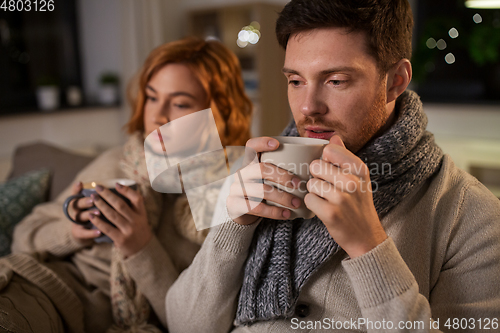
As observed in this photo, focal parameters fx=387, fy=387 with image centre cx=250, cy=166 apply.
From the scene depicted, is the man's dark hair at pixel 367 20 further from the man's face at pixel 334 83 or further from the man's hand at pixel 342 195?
the man's hand at pixel 342 195

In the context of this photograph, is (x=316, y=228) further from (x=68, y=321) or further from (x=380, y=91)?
(x=68, y=321)

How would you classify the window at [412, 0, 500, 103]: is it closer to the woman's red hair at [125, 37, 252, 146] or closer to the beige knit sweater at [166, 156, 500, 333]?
the woman's red hair at [125, 37, 252, 146]

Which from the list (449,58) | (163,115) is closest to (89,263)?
(163,115)

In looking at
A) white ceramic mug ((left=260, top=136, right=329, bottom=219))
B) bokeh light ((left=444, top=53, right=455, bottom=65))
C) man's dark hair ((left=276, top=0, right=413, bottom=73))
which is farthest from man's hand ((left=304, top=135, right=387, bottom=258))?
bokeh light ((left=444, top=53, right=455, bottom=65))

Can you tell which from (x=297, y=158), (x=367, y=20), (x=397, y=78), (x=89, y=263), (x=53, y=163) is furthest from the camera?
(x=53, y=163)

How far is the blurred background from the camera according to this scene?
8.05 feet

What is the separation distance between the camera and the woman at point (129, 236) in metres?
0.93

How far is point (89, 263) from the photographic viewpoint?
113 cm

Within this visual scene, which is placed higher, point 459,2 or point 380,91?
point 459,2

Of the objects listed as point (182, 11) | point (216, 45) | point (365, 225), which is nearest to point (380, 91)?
point (365, 225)

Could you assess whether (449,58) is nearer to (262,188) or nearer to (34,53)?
(262,188)

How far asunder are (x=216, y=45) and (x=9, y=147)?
1.81 meters

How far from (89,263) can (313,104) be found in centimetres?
81

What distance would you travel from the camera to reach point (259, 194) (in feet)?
2.14
